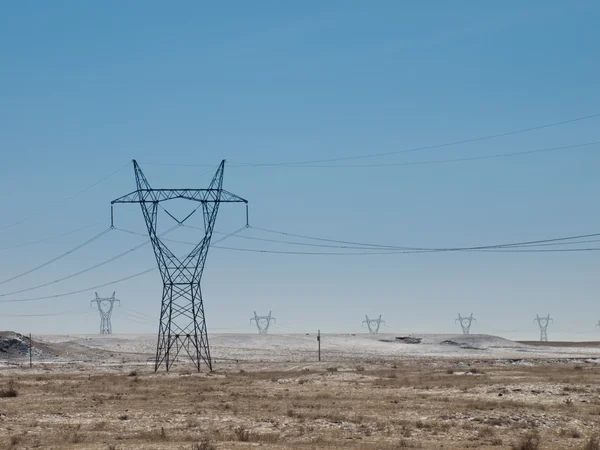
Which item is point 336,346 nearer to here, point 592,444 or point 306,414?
point 306,414

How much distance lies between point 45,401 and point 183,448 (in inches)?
861

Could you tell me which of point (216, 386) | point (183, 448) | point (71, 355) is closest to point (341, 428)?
point (183, 448)

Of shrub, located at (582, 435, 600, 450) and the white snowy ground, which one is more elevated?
the white snowy ground

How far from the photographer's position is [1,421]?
4103 centimetres

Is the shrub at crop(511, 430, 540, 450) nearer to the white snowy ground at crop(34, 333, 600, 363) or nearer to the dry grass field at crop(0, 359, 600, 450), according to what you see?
the dry grass field at crop(0, 359, 600, 450)

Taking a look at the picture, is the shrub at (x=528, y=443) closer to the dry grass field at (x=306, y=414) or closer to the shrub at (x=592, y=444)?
the dry grass field at (x=306, y=414)

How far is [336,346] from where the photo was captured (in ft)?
552

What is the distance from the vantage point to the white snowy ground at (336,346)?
144m

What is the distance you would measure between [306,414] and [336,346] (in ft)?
415

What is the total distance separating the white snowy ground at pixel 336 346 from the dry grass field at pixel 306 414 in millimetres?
75413

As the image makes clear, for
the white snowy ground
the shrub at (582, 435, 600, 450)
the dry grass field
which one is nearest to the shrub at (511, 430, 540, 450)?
the dry grass field

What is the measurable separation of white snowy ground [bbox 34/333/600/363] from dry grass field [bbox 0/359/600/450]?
75.4m

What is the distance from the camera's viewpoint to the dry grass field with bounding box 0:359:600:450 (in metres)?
34.4

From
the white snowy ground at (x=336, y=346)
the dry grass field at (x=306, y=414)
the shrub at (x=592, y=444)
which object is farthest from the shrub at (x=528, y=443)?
the white snowy ground at (x=336, y=346)
